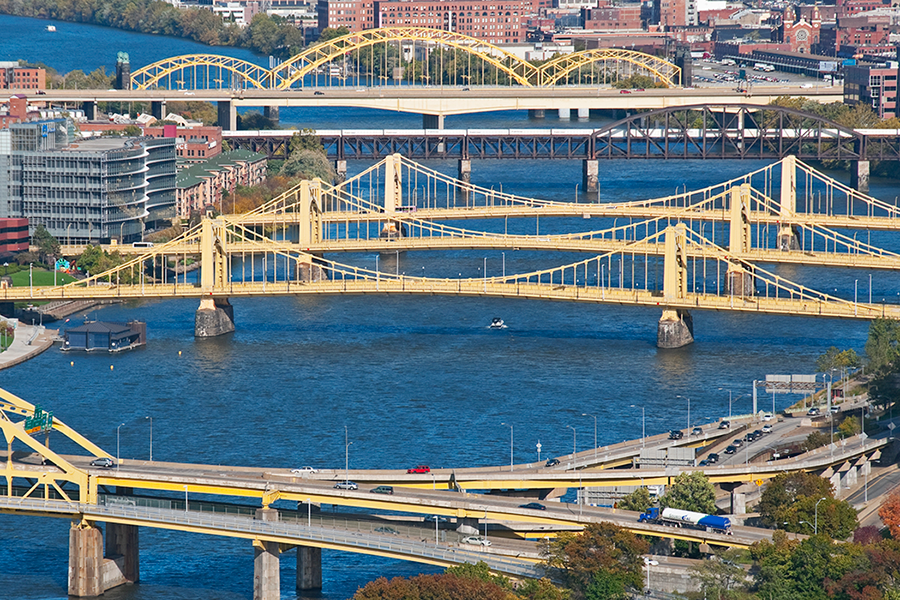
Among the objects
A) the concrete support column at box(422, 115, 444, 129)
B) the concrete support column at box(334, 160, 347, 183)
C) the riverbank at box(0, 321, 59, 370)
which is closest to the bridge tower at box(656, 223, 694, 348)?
the riverbank at box(0, 321, 59, 370)

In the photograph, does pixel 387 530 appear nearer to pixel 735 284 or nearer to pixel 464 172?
pixel 735 284

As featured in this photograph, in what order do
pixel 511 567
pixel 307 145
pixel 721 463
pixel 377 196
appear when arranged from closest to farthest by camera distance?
pixel 511 567 < pixel 721 463 < pixel 377 196 < pixel 307 145

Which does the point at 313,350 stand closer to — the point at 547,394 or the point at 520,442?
the point at 547,394

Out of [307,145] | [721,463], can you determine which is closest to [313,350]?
[721,463]

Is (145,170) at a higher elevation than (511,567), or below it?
higher

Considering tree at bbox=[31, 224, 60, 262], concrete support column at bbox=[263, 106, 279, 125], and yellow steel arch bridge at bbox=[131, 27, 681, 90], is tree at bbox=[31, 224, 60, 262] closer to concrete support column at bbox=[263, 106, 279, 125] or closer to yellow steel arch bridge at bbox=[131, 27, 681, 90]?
yellow steel arch bridge at bbox=[131, 27, 681, 90]

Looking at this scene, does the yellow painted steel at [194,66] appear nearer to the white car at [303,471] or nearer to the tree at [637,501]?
the white car at [303,471]
